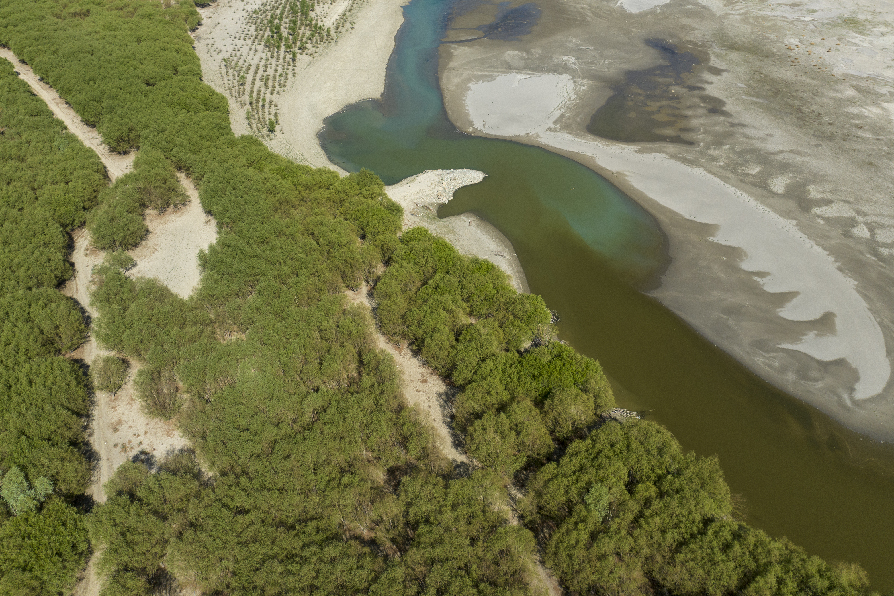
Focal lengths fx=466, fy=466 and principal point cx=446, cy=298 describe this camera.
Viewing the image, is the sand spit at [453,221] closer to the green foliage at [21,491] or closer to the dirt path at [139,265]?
the dirt path at [139,265]

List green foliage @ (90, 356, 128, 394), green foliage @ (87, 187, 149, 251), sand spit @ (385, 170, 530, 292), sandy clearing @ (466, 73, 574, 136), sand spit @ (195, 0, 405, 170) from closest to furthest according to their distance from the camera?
1. green foliage @ (90, 356, 128, 394)
2. green foliage @ (87, 187, 149, 251)
3. sand spit @ (385, 170, 530, 292)
4. sandy clearing @ (466, 73, 574, 136)
5. sand spit @ (195, 0, 405, 170)

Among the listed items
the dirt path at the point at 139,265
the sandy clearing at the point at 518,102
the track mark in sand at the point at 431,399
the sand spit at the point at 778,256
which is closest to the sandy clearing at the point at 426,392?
the track mark in sand at the point at 431,399

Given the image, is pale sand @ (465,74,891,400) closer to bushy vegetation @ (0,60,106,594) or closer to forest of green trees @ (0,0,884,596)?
forest of green trees @ (0,0,884,596)

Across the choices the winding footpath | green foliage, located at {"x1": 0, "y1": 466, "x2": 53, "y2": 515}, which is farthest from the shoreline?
green foliage, located at {"x1": 0, "y1": 466, "x2": 53, "y2": 515}

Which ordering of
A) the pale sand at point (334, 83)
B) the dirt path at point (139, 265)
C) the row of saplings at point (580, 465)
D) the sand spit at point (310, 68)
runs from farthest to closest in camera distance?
1. the sand spit at point (310, 68)
2. the pale sand at point (334, 83)
3. the dirt path at point (139, 265)
4. the row of saplings at point (580, 465)

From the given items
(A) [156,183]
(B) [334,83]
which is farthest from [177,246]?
(B) [334,83]

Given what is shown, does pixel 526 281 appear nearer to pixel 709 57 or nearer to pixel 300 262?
pixel 300 262

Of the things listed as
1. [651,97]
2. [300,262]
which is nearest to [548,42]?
[651,97]
